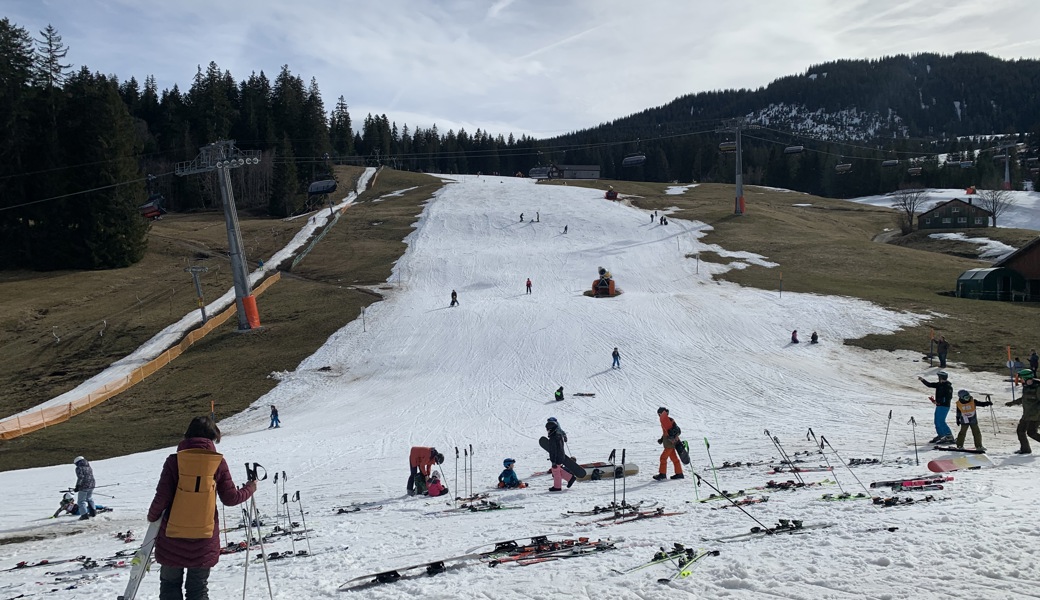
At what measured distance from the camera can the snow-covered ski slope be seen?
7.55 metres

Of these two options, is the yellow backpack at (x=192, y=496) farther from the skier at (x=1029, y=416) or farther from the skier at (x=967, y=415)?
the skier at (x=1029, y=416)

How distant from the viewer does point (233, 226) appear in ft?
151

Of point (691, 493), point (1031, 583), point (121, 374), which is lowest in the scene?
point (121, 374)

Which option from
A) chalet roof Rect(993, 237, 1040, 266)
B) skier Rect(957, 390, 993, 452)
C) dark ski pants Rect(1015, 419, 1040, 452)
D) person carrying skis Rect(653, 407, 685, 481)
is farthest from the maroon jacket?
chalet roof Rect(993, 237, 1040, 266)

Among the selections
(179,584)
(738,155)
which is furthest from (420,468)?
(738,155)

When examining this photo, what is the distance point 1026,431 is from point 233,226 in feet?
145

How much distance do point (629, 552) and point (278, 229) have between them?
73.7m

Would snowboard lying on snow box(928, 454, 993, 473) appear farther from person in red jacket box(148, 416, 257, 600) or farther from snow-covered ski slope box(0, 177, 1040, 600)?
person in red jacket box(148, 416, 257, 600)

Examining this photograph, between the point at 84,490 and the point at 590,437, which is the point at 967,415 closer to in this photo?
the point at 590,437

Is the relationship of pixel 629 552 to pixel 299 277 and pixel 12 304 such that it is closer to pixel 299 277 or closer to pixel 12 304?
pixel 299 277

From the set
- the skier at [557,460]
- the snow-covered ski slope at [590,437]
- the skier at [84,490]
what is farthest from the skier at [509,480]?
the skier at [84,490]

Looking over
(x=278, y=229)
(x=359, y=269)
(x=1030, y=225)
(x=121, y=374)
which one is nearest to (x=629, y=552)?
(x=121, y=374)

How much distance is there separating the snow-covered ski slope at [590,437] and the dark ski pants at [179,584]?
5.36ft

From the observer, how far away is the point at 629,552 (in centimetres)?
841
